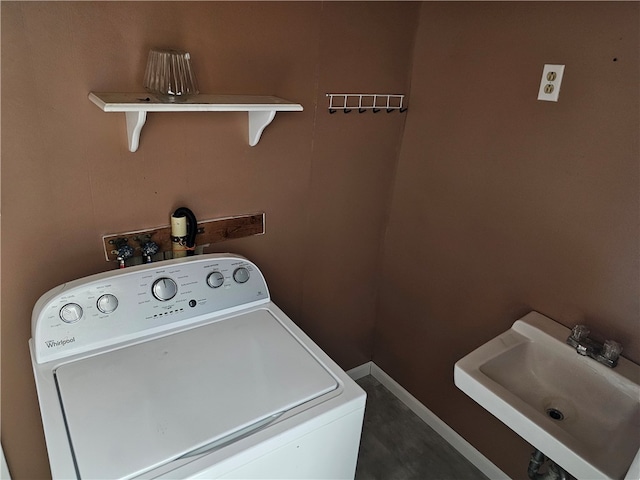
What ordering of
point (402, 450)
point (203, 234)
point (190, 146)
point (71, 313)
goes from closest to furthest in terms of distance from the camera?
point (71, 313)
point (190, 146)
point (203, 234)
point (402, 450)

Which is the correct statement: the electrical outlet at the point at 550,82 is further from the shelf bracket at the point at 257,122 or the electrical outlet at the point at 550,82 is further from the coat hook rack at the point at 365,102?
the shelf bracket at the point at 257,122

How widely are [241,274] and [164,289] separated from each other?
9.4 inches

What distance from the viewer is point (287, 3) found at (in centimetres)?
139

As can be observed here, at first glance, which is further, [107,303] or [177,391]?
[107,303]

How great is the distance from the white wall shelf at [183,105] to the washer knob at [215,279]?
42 centimetres

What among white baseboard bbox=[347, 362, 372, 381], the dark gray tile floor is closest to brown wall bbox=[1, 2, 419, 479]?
white baseboard bbox=[347, 362, 372, 381]

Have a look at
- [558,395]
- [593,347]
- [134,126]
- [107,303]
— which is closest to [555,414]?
[558,395]

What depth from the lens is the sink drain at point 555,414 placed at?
131cm

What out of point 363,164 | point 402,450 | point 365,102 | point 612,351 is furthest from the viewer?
point 402,450

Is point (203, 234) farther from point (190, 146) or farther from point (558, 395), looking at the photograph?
point (558, 395)

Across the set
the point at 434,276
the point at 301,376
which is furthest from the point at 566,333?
the point at 301,376

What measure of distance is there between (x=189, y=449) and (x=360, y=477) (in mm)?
1153

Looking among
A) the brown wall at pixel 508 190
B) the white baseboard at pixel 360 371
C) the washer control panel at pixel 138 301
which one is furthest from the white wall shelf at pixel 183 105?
the white baseboard at pixel 360 371

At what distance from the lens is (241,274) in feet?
4.56
